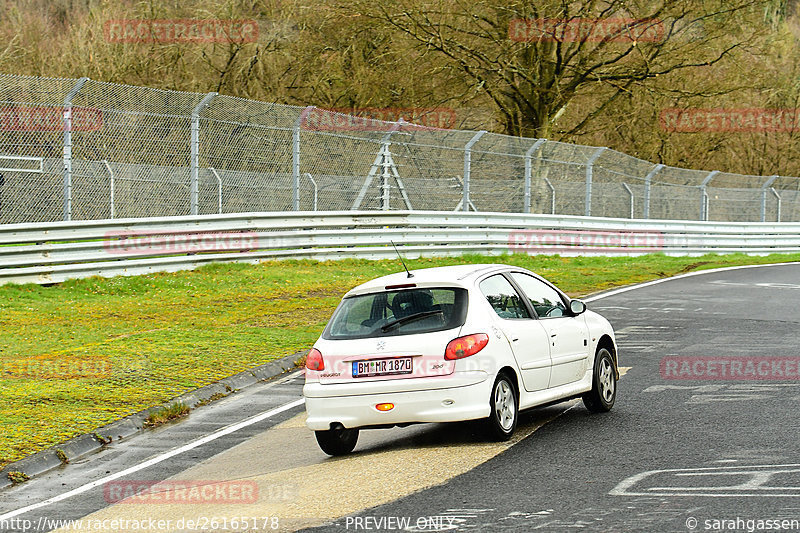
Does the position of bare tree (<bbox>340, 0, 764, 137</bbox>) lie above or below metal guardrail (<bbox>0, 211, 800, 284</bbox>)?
above

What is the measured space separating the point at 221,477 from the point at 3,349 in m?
6.00

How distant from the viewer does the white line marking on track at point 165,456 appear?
285 inches

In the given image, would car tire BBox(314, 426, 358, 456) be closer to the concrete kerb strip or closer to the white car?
the white car

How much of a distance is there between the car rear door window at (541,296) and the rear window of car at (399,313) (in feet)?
3.59

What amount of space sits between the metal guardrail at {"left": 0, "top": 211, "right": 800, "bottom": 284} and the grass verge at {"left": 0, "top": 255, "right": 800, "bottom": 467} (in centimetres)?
34

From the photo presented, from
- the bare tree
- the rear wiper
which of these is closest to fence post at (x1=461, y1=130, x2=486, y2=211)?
the bare tree

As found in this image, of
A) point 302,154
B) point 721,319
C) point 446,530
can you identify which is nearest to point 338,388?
point 446,530

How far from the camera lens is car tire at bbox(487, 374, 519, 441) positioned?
320 inches

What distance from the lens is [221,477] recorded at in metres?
7.79

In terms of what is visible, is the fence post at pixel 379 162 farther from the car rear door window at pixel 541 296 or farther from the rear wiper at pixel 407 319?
the rear wiper at pixel 407 319

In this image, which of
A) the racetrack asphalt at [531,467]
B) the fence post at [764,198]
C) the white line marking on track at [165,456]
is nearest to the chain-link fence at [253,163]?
the fence post at [764,198]

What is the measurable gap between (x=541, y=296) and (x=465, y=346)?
65.4 inches

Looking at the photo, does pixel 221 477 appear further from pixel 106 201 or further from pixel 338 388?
pixel 106 201

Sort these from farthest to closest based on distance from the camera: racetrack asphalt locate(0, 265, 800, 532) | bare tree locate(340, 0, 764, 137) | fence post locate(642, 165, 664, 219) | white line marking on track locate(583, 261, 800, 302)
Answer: bare tree locate(340, 0, 764, 137)
fence post locate(642, 165, 664, 219)
white line marking on track locate(583, 261, 800, 302)
racetrack asphalt locate(0, 265, 800, 532)
